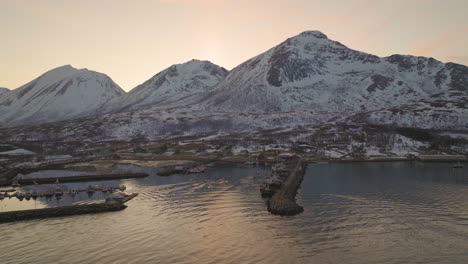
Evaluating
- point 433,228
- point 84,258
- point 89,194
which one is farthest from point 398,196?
point 89,194

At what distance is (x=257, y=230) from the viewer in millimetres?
46562

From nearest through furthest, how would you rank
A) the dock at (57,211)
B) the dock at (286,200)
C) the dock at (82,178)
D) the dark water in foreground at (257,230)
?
the dark water in foreground at (257,230) < the dock at (286,200) < the dock at (57,211) < the dock at (82,178)

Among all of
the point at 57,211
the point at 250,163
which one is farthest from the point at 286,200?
the point at 250,163

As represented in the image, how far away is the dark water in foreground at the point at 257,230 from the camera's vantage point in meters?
38.4

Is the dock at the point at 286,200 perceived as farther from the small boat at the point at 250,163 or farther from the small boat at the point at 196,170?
the small boat at the point at 250,163

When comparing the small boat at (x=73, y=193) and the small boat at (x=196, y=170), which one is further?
the small boat at (x=196, y=170)

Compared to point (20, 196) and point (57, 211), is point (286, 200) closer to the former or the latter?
point (57, 211)

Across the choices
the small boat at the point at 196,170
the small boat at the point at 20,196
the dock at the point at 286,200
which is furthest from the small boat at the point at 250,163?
the small boat at the point at 20,196

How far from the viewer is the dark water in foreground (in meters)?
38.4

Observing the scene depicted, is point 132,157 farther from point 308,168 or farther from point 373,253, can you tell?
point 373,253

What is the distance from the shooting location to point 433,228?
45500 mm

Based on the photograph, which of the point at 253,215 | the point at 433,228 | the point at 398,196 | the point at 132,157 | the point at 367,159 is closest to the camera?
the point at 433,228

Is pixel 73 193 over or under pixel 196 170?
under

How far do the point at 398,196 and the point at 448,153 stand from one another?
91341 mm
